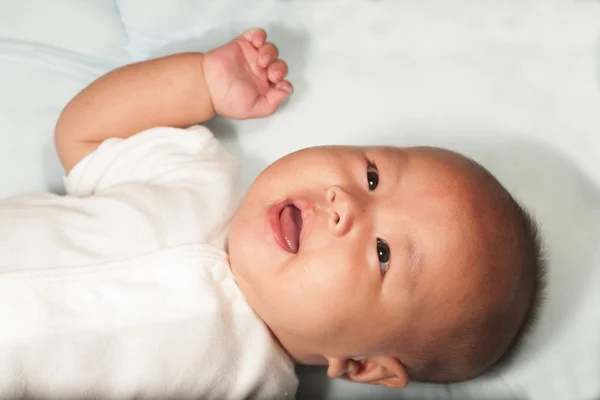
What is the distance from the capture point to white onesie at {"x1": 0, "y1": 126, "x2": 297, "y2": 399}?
0.84 meters

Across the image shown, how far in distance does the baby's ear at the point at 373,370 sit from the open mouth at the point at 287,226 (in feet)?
0.64

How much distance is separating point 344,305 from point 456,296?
0.16 m

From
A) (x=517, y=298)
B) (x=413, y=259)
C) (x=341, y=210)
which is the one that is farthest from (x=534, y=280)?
(x=341, y=210)

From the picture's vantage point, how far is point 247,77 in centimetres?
110

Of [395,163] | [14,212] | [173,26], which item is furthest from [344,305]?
[173,26]

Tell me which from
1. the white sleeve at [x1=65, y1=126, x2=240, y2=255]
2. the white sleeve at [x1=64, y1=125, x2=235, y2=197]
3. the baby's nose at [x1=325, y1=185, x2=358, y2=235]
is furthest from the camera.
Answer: the white sleeve at [x1=64, y1=125, x2=235, y2=197]

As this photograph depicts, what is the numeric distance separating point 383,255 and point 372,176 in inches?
4.9

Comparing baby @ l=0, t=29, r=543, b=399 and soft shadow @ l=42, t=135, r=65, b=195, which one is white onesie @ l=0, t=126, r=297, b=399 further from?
soft shadow @ l=42, t=135, r=65, b=195

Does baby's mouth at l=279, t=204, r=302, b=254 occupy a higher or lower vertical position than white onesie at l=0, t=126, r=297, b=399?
higher

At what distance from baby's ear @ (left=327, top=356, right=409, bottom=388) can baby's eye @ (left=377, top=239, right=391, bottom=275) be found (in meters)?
0.16

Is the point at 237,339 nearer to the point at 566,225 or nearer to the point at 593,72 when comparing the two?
the point at 566,225

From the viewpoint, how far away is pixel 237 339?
94cm

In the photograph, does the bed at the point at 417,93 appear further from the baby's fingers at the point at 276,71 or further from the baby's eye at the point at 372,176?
the baby's eye at the point at 372,176

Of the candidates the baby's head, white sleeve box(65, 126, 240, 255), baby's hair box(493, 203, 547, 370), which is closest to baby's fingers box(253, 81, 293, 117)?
white sleeve box(65, 126, 240, 255)
